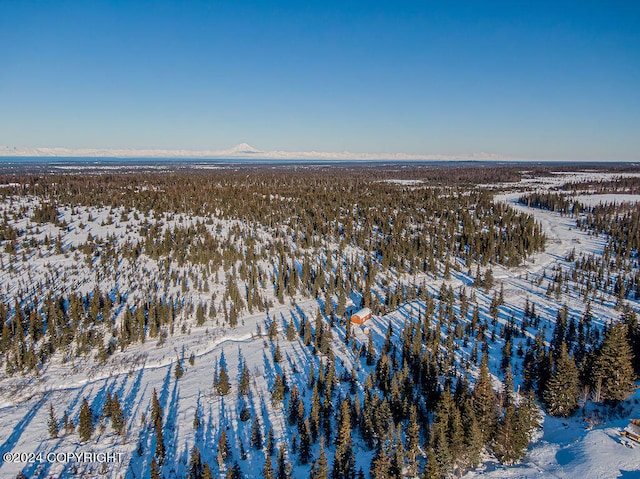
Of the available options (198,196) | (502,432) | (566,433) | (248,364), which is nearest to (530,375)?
(566,433)

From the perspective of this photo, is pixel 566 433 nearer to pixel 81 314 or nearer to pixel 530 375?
pixel 530 375

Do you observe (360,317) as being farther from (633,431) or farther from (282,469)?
(633,431)

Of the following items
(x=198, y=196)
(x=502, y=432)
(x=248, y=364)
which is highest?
(x=198, y=196)

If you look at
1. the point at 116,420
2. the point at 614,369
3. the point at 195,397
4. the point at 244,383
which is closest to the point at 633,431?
the point at 614,369

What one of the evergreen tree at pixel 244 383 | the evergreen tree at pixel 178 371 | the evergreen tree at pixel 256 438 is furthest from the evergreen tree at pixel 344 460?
the evergreen tree at pixel 178 371

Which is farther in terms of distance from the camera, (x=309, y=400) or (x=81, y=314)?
(x=81, y=314)

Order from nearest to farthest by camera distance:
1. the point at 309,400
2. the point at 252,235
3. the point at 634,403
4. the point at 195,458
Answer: the point at 195,458 < the point at 634,403 < the point at 309,400 < the point at 252,235
